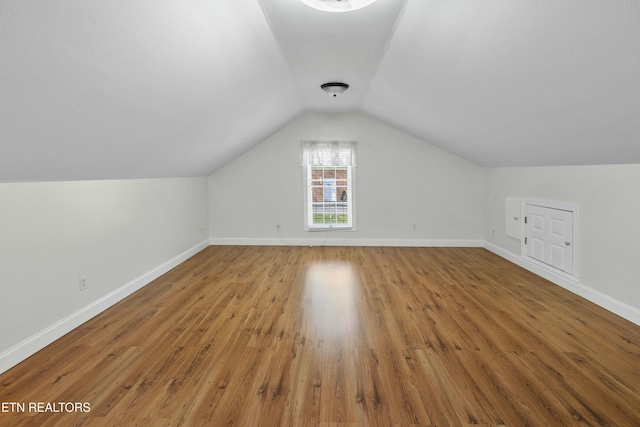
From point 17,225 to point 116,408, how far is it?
152cm

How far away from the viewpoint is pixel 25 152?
73.7 inches

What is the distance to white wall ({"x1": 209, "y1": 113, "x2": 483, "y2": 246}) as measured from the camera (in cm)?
607

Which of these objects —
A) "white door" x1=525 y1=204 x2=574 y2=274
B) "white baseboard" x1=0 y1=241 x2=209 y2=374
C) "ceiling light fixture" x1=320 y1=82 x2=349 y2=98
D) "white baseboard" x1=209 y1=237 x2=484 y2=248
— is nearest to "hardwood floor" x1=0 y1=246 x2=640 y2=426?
"white baseboard" x1=0 y1=241 x2=209 y2=374

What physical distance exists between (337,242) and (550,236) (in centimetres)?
333

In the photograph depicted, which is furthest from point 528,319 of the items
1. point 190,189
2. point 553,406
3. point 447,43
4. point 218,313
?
point 190,189

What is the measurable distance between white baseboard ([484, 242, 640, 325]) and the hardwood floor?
0.37ft

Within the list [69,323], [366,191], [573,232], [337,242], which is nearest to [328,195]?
[366,191]

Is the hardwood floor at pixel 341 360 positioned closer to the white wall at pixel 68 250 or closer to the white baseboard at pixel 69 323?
the white baseboard at pixel 69 323

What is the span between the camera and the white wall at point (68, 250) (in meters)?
2.32

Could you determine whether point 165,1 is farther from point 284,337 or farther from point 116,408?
point 284,337

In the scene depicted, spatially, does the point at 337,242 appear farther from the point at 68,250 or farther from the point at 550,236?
the point at 68,250

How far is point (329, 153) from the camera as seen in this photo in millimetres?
6133

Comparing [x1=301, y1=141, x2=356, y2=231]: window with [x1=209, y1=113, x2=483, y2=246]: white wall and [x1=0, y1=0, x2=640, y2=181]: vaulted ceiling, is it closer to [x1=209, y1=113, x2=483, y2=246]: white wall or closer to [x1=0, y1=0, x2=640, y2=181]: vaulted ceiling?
[x1=209, y1=113, x2=483, y2=246]: white wall

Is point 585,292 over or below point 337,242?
below
